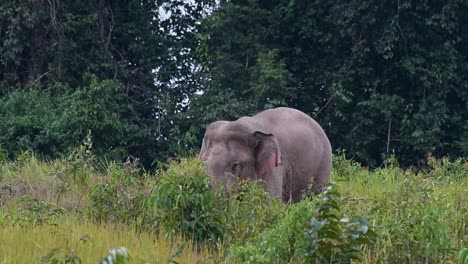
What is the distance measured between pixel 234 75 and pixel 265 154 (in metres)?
9.23

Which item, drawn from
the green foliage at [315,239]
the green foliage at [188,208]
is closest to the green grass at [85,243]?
the green foliage at [188,208]

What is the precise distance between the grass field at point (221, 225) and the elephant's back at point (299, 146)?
1878 mm

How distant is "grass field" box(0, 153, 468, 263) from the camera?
5957mm

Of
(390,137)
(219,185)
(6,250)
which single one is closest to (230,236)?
(219,185)

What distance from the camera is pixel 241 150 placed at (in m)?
9.51

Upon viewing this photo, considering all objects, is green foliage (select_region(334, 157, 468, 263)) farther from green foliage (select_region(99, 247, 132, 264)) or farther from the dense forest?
the dense forest

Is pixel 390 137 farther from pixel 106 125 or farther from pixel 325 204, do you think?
pixel 325 204

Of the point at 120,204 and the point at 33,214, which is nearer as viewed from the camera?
the point at 33,214

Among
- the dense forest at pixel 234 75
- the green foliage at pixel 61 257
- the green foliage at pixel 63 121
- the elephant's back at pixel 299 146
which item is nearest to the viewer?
the green foliage at pixel 61 257

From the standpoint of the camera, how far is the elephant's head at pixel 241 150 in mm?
Answer: 9328

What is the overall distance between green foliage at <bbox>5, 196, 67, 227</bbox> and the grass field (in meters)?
0.01

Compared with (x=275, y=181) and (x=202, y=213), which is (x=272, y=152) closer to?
(x=275, y=181)

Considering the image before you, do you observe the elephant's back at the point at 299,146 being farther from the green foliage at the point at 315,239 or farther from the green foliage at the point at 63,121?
the green foliage at the point at 63,121

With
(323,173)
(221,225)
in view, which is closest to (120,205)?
(221,225)
